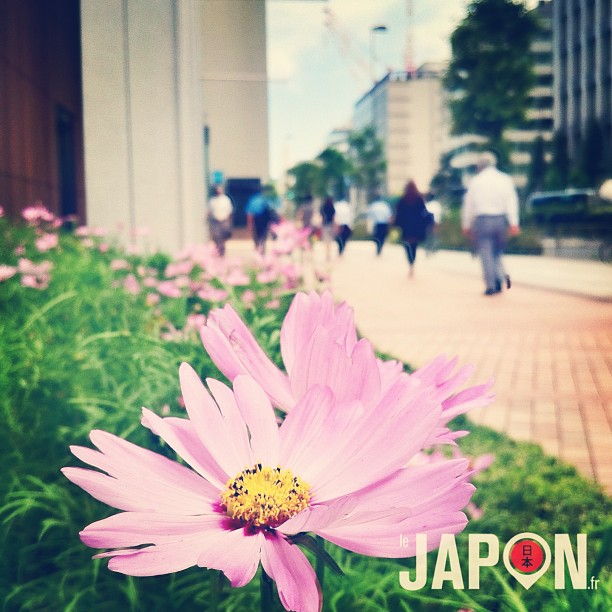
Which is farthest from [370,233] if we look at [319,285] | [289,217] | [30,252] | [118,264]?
[30,252]

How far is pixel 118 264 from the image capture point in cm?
150

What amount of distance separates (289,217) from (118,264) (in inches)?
27.2

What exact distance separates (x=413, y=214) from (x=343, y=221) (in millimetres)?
73

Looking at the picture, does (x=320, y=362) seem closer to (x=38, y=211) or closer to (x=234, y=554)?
(x=234, y=554)

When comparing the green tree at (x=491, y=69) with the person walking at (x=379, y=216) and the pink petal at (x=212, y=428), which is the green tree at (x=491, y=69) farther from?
the pink petal at (x=212, y=428)

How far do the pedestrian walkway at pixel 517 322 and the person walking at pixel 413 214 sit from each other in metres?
0.06

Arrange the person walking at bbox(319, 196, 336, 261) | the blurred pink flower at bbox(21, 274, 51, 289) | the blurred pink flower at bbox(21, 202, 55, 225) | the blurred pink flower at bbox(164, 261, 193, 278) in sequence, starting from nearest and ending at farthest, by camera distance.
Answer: the person walking at bbox(319, 196, 336, 261) → the blurred pink flower at bbox(164, 261, 193, 278) → the blurred pink flower at bbox(21, 274, 51, 289) → the blurred pink flower at bbox(21, 202, 55, 225)

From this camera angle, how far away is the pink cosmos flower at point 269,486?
22cm

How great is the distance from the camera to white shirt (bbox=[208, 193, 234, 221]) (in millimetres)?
874

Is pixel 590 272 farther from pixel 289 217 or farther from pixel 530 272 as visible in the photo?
pixel 289 217

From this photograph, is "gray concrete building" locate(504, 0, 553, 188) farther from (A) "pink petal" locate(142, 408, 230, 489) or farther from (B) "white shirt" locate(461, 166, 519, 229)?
(A) "pink petal" locate(142, 408, 230, 489)

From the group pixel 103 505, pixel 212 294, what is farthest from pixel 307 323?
pixel 212 294

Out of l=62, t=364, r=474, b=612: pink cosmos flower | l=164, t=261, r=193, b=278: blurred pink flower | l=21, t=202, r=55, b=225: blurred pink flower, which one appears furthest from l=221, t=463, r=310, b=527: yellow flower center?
l=21, t=202, r=55, b=225: blurred pink flower

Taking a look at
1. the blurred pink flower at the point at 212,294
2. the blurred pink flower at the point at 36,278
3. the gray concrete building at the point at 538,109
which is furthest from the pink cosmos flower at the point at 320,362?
the blurred pink flower at the point at 36,278
